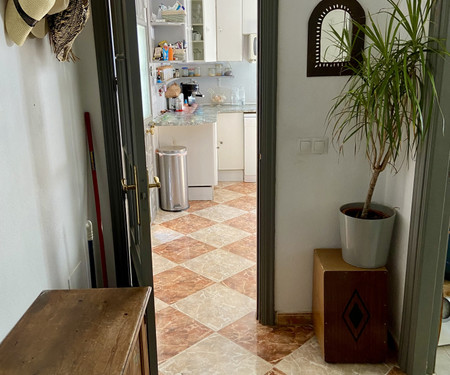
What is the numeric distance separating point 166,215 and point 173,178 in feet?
1.31

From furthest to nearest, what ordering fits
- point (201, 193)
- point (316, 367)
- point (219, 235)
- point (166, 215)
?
point (201, 193) → point (166, 215) → point (219, 235) → point (316, 367)

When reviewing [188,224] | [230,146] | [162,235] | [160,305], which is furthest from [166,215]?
[160,305]

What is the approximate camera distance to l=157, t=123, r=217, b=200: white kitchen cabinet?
489cm

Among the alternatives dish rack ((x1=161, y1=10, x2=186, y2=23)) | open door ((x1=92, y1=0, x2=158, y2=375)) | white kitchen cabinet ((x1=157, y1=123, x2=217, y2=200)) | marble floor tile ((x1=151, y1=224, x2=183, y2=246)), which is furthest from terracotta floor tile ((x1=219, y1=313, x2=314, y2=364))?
dish rack ((x1=161, y1=10, x2=186, y2=23))

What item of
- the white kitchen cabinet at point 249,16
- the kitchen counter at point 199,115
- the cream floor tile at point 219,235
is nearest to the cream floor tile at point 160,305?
the cream floor tile at point 219,235

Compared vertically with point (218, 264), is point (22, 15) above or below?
above

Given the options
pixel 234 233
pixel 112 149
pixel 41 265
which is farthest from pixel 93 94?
pixel 234 233

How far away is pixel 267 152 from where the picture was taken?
97.3 inches

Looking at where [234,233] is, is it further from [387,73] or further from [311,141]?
[387,73]

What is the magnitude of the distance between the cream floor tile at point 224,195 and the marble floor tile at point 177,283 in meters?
1.76

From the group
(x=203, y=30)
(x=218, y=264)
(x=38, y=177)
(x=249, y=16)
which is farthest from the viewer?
(x=249, y=16)

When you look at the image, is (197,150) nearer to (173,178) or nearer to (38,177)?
(173,178)

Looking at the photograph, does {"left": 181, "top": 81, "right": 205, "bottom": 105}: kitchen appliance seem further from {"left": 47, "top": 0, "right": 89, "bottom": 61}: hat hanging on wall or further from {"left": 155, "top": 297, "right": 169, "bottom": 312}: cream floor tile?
{"left": 47, "top": 0, "right": 89, "bottom": 61}: hat hanging on wall

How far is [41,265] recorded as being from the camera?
1.69 m
